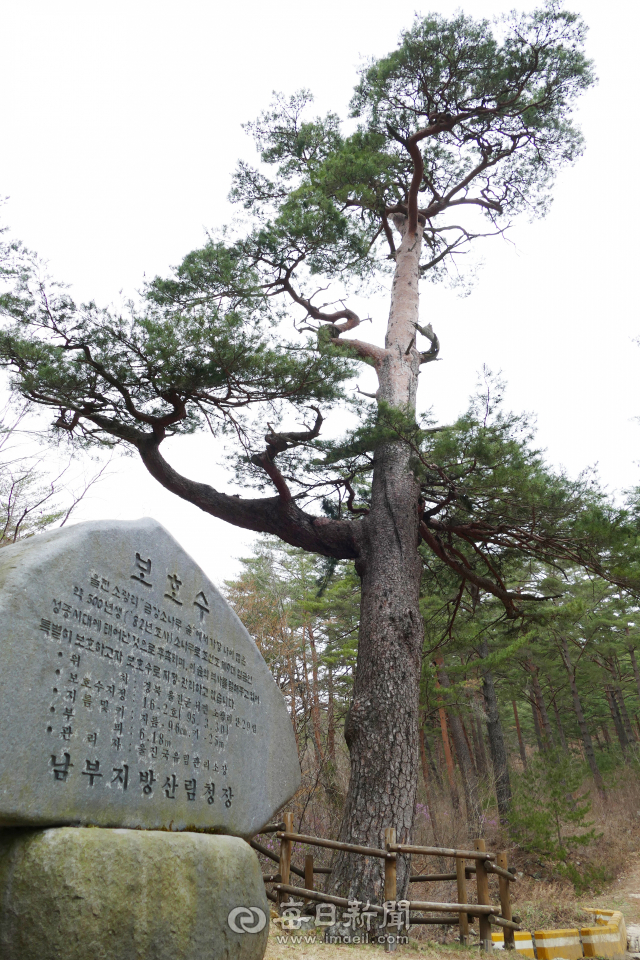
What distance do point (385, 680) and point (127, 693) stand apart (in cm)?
303

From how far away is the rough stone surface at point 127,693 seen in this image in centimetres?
232

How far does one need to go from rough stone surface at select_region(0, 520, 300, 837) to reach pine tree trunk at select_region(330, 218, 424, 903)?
4.49 feet

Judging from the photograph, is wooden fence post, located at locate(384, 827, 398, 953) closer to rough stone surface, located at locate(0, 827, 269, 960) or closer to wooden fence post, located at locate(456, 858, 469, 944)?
wooden fence post, located at locate(456, 858, 469, 944)

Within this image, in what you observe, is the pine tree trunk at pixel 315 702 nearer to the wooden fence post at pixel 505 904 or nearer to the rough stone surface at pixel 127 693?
the wooden fence post at pixel 505 904

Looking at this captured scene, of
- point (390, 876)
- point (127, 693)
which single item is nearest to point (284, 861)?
point (390, 876)

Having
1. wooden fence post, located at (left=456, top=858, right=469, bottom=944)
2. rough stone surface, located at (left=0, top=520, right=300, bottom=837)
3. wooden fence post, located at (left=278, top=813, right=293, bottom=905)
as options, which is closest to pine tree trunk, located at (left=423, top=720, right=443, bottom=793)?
wooden fence post, located at (left=456, top=858, right=469, bottom=944)

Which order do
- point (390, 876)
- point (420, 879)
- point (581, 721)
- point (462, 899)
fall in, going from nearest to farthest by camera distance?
point (390, 876)
point (462, 899)
point (420, 879)
point (581, 721)

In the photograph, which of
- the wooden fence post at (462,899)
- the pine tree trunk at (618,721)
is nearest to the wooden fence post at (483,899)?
the wooden fence post at (462,899)

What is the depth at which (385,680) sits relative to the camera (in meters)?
5.35

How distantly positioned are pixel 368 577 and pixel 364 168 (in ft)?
16.2

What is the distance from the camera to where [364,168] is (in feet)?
24.8

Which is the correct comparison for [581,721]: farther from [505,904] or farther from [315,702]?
[505,904]

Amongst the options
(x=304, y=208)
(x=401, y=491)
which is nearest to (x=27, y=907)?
(x=401, y=491)

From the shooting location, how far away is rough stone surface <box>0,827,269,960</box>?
2.13 metres
